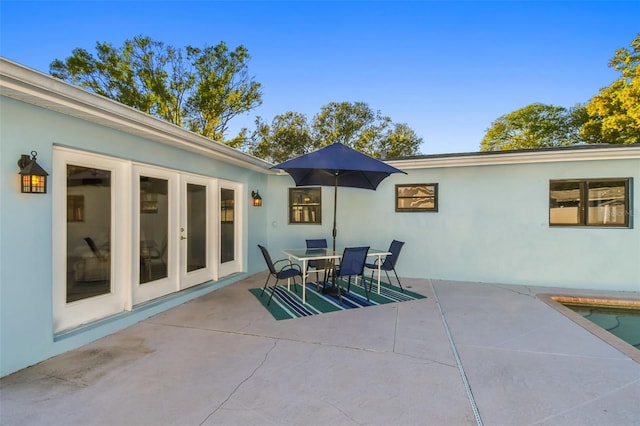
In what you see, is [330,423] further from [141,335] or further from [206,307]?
[206,307]

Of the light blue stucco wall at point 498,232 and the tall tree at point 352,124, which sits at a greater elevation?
the tall tree at point 352,124

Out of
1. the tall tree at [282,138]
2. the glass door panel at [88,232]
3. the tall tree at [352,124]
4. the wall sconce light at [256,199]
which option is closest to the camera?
the glass door panel at [88,232]

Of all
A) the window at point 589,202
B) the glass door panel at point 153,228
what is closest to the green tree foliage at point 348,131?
the window at point 589,202

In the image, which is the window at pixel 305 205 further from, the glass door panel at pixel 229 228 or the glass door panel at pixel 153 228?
the glass door panel at pixel 153 228

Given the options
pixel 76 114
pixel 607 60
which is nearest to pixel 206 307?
pixel 76 114

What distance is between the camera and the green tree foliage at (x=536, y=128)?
2113cm

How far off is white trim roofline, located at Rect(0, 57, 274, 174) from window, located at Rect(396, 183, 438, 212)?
424cm

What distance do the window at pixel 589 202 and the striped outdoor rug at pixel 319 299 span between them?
3409 mm

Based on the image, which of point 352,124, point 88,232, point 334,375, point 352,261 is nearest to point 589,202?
point 352,261

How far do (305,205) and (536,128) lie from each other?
78.3 feet

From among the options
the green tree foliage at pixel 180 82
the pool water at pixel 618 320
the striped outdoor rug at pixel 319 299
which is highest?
the green tree foliage at pixel 180 82

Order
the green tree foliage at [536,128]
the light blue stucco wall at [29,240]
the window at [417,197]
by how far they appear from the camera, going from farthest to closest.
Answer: the green tree foliage at [536,128]
the window at [417,197]
the light blue stucco wall at [29,240]

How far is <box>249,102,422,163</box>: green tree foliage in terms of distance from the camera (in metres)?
21.5

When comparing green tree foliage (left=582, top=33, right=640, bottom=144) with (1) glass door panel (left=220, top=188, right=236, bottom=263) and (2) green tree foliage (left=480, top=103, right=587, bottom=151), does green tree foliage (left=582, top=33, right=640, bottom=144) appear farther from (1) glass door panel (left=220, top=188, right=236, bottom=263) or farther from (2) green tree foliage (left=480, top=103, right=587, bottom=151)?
(1) glass door panel (left=220, top=188, right=236, bottom=263)
